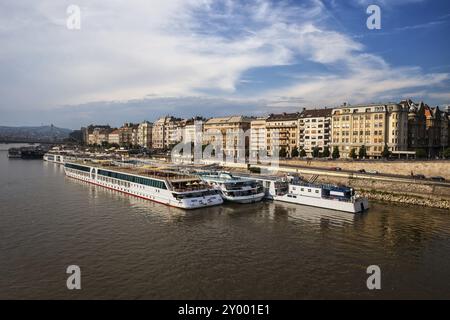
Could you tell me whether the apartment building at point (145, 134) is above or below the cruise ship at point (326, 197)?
above

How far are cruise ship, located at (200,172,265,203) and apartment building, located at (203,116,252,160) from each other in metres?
59.4

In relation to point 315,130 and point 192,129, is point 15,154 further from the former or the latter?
point 315,130

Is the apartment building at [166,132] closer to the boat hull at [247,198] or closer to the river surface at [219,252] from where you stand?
the boat hull at [247,198]

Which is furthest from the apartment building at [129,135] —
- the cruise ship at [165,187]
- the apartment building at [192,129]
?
the cruise ship at [165,187]

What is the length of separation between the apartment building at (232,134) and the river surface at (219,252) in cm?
7079

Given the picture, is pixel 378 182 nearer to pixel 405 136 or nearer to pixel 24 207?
pixel 405 136

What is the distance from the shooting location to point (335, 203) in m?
41.5

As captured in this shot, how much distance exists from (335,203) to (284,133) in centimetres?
6283

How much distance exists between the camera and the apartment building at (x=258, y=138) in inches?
4198

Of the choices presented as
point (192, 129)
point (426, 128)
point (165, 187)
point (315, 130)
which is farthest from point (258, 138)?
point (165, 187)

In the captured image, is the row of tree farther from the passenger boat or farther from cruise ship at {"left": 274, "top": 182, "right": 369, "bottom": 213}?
the passenger boat
